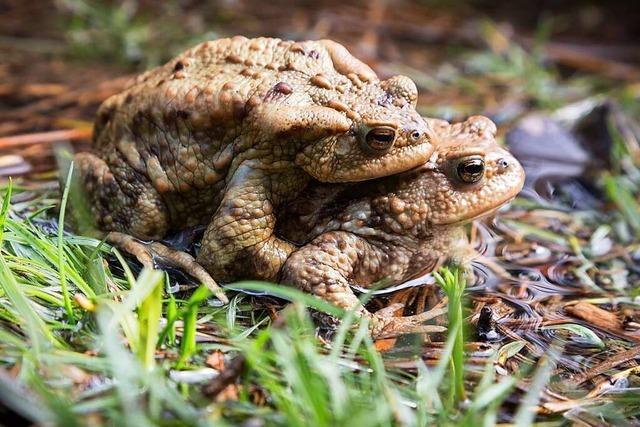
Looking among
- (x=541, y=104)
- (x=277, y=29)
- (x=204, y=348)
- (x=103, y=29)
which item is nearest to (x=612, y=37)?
(x=541, y=104)

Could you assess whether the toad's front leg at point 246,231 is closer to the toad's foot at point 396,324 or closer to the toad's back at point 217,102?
the toad's back at point 217,102

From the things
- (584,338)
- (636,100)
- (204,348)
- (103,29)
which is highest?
(103,29)

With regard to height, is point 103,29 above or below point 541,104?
above

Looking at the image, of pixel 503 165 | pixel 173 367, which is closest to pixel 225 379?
pixel 173 367

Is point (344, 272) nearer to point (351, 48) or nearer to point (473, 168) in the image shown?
point (473, 168)

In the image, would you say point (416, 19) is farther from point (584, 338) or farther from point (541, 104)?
point (584, 338)

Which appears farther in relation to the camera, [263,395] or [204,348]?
[204,348]

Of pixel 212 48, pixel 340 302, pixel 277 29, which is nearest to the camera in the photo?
pixel 340 302

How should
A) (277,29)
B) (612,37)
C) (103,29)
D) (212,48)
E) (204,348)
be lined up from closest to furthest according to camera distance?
1. (204,348)
2. (212,48)
3. (103,29)
4. (277,29)
5. (612,37)

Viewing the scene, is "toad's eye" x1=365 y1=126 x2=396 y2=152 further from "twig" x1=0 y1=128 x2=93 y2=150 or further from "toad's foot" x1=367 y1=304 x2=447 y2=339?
"twig" x1=0 y1=128 x2=93 y2=150

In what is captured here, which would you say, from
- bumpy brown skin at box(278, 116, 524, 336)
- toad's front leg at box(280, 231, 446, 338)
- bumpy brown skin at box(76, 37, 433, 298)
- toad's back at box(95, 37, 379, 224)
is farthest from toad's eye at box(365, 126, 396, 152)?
toad's front leg at box(280, 231, 446, 338)
